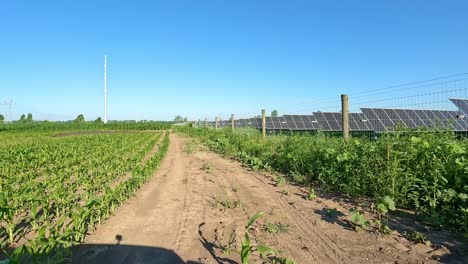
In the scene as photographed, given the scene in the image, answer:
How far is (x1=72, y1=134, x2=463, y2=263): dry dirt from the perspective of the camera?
10.9 feet

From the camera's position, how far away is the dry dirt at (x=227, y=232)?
333 cm

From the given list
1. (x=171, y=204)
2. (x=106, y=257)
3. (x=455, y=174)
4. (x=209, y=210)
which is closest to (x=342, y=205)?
(x=455, y=174)

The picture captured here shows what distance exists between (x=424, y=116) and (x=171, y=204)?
41.8 ft

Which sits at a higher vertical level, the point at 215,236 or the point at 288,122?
the point at 288,122

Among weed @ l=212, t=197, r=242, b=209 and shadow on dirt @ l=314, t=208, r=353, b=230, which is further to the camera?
weed @ l=212, t=197, r=242, b=209

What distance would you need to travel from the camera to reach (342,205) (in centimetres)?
513

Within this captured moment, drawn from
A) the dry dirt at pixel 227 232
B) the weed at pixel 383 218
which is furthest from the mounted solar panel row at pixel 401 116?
the weed at pixel 383 218

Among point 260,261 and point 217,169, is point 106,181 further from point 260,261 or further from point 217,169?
point 260,261

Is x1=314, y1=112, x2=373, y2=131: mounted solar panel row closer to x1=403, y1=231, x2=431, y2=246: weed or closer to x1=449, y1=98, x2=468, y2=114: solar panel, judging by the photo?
x1=449, y1=98, x2=468, y2=114: solar panel

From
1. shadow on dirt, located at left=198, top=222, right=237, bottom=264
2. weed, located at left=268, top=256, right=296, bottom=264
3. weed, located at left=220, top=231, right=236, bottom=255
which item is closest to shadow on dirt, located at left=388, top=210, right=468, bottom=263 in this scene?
weed, located at left=268, top=256, right=296, bottom=264

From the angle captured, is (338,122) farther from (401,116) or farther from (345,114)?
(345,114)

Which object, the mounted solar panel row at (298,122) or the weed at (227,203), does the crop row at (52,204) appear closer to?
the weed at (227,203)

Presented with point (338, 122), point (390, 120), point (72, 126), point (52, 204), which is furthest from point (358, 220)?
point (72, 126)

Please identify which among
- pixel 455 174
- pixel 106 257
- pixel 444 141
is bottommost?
pixel 106 257
